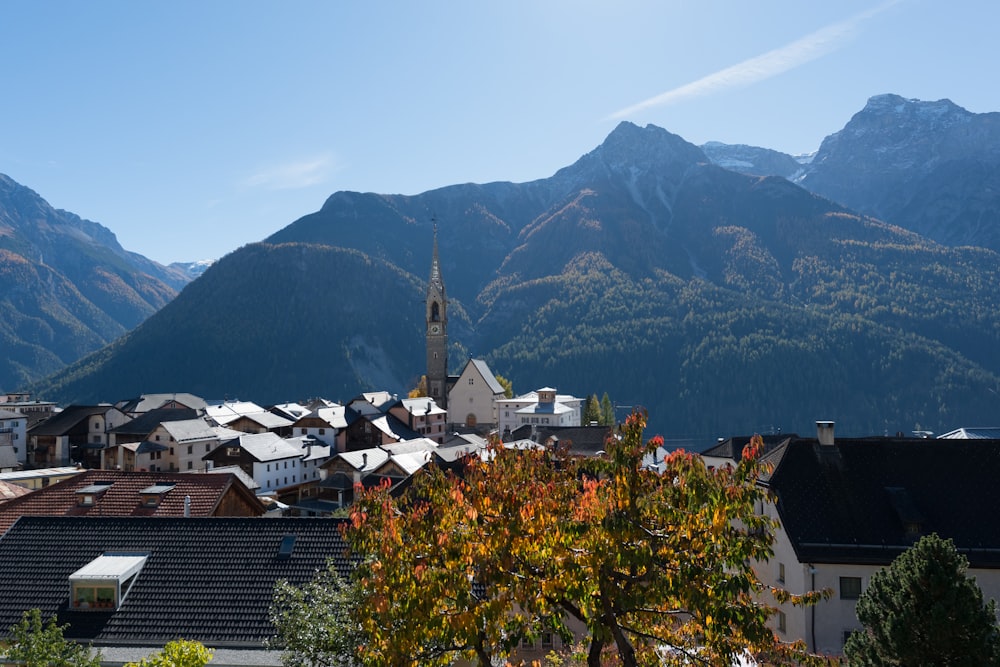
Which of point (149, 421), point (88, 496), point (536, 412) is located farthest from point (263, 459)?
point (536, 412)

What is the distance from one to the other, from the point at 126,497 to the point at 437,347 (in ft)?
305

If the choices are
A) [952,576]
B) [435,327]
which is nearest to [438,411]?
[435,327]

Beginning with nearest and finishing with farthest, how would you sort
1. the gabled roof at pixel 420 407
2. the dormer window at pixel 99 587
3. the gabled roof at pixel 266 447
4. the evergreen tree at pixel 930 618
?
the evergreen tree at pixel 930 618, the dormer window at pixel 99 587, the gabled roof at pixel 266 447, the gabled roof at pixel 420 407

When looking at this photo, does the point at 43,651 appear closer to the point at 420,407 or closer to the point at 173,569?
the point at 173,569

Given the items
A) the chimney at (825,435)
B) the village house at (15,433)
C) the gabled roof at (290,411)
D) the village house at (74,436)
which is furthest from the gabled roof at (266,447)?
the chimney at (825,435)

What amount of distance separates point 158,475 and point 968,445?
36669mm

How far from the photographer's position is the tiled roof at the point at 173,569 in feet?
62.8

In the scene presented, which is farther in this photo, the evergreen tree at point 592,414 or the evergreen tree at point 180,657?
the evergreen tree at point 592,414

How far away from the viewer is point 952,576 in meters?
15.6

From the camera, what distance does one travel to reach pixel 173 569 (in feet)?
68.5

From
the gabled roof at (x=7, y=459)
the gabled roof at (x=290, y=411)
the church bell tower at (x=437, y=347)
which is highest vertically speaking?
the church bell tower at (x=437, y=347)

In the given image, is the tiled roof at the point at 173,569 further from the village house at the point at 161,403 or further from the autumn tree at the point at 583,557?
the village house at the point at 161,403

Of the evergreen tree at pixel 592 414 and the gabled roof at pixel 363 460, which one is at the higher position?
the evergreen tree at pixel 592 414

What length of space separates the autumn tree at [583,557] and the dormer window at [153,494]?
92.3 ft
